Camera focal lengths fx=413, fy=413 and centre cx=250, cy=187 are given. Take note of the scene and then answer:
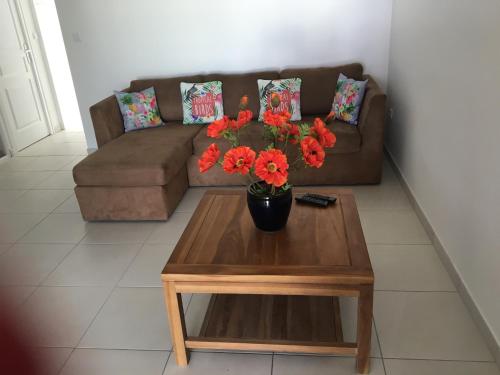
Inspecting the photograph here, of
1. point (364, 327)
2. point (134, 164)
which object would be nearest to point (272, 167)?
point (364, 327)

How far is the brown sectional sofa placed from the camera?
2846 mm

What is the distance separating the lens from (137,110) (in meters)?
3.61

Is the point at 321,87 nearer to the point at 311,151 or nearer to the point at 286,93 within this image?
the point at 286,93

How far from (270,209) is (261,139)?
1581 millimetres

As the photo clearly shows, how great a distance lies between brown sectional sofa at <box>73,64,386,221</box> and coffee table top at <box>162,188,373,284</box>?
98 cm

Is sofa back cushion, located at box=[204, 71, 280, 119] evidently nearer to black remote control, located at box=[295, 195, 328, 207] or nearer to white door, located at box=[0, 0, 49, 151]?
black remote control, located at box=[295, 195, 328, 207]

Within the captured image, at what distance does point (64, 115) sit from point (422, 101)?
4.61 m

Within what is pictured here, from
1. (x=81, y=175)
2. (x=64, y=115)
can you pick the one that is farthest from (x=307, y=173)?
(x=64, y=115)

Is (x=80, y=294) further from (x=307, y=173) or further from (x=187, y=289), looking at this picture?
(x=307, y=173)

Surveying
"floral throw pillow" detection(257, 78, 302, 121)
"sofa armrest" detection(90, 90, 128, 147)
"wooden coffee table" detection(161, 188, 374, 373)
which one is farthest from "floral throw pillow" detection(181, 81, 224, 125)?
"wooden coffee table" detection(161, 188, 374, 373)

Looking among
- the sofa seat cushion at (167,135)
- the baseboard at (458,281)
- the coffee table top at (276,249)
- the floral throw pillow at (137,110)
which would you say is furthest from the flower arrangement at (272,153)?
the floral throw pillow at (137,110)

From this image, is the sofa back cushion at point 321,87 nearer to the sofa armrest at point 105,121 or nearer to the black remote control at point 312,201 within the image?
the sofa armrest at point 105,121

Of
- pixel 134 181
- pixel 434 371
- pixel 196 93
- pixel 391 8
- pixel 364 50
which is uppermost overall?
pixel 391 8

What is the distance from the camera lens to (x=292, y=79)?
3.52 metres
